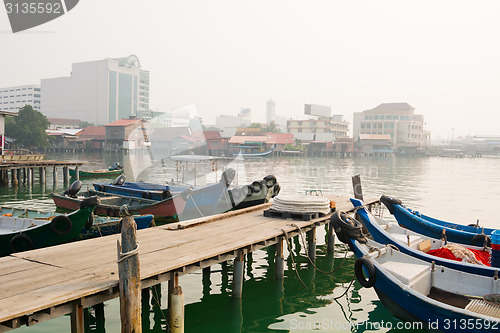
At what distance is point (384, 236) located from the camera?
10953mm

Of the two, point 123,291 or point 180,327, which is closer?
point 123,291

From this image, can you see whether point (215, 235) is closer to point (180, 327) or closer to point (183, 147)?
point (180, 327)

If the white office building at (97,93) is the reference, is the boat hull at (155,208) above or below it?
below

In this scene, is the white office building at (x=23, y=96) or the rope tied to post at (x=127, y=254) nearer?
the rope tied to post at (x=127, y=254)

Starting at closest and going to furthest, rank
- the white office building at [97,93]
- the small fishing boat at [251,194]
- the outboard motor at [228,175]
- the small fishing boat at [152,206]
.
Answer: the small fishing boat at [251,194] → the small fishing boat at [152,206] → the outboard motor at [228,175] → the white office building at [97,93]

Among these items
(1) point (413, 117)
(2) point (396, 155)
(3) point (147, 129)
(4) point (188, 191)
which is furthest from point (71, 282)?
(1) point (413, 117)

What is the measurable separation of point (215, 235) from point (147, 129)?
41.1ft

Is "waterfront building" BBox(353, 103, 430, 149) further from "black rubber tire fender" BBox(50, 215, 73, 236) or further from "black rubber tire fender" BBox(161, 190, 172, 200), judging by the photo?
"black rubber tire fender" BBox(50, 215, 73, 236)

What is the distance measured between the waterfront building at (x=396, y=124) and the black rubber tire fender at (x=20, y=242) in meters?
123

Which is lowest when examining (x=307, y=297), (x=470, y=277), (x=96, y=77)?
(x=307, y=297)

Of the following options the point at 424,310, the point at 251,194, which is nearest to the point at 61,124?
the point at 251,194

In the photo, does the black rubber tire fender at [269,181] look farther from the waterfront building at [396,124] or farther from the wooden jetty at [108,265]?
the waterfront building at [396,124]

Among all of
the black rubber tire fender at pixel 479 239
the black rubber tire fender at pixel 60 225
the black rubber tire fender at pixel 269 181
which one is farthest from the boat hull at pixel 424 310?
the black rubber tire fender at pixel 269 181

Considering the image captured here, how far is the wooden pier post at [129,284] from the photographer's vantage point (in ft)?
22.3
